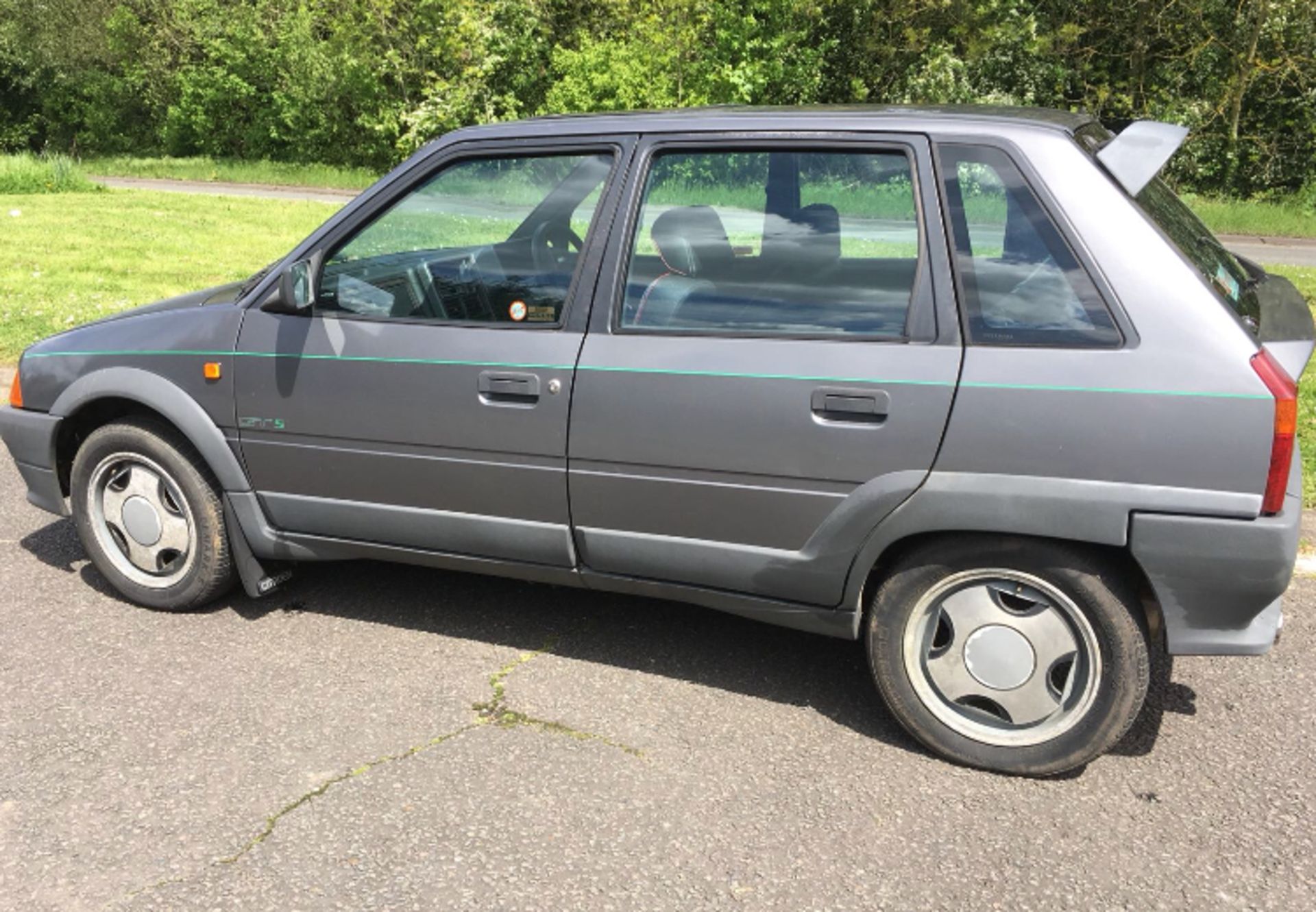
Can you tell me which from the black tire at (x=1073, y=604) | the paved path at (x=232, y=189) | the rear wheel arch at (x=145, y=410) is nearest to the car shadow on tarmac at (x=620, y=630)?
the black tire at (x=1073, y=604)

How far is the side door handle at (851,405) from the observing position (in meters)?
3.32

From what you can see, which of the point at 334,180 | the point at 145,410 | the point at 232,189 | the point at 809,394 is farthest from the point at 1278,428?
the point at 334,180

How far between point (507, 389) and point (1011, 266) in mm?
1503

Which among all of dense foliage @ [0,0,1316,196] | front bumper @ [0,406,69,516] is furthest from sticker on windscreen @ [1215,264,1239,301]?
dense foliage @ [0,0,1316,196]

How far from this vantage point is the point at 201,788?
3.34 meters

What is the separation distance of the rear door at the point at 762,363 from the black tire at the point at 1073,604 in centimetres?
19

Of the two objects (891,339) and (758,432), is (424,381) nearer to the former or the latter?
(758,432)

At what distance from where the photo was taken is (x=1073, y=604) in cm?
330

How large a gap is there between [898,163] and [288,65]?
34.3 metres

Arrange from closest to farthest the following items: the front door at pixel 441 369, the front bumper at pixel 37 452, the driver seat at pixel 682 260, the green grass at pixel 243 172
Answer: the driver seat at pixel 682 260, the front door at pixel 441 369, the front bumper at pixel 37 452, the green grass at pixel 243 172

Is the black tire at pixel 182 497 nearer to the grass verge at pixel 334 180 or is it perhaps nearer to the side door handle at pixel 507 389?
A: the side door handle at pixel 507 389

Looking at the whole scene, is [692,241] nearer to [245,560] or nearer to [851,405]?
[851,405]

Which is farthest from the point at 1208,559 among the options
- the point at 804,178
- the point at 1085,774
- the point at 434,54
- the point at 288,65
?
the point at 288,65

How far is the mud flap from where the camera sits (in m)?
4.34
